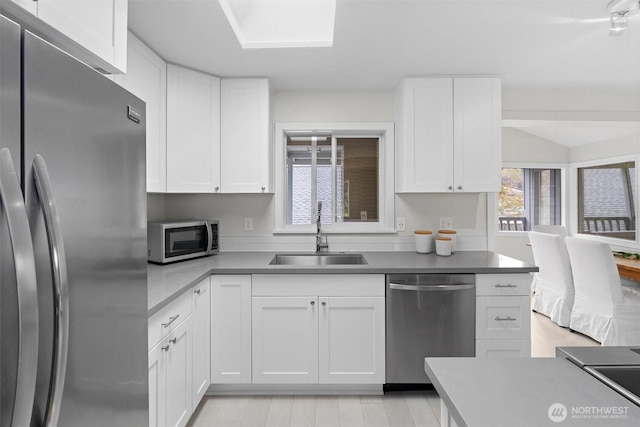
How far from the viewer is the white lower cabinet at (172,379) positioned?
1521 millimetres

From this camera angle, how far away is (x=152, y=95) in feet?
7.41

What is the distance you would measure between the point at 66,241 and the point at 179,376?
1349 mm

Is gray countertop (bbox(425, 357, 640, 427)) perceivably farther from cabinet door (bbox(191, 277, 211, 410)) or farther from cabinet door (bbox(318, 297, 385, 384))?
cabinet door (bbox(191, 277, 211, 410))

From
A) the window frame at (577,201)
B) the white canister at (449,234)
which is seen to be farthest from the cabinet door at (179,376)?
the window frame at (577,201)

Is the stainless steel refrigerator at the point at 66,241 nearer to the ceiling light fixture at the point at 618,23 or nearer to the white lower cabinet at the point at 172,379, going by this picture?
the white lower cabinet at the point at 172,379

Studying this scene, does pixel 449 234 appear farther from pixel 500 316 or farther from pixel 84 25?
pixel 84 25

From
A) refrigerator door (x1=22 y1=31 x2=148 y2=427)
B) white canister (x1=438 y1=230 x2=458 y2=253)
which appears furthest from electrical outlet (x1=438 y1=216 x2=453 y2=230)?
refrigerator door (x1=22 y1=31 x2=148 y2=427)

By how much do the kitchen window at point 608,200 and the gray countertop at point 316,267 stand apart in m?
3.56

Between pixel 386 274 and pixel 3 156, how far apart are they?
2.07 meters

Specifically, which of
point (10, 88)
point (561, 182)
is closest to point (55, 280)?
point (10, 88)

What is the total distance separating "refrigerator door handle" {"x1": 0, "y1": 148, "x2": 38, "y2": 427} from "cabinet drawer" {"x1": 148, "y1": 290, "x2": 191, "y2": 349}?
923mm

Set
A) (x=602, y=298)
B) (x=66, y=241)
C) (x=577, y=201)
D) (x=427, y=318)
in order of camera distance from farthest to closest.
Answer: (x=577, y=201) < (x=602, y=298) < (x=427, y=318) < (x=66, y=241)

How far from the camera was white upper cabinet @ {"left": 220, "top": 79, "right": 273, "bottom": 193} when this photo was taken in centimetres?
272

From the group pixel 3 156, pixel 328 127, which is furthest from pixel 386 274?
pixel 3 156
